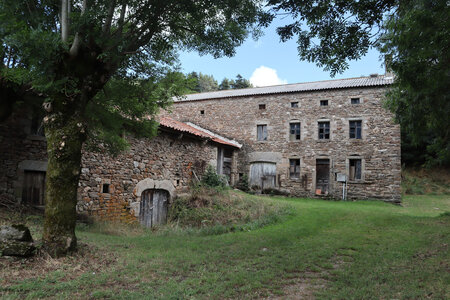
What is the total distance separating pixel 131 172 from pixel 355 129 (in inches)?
513

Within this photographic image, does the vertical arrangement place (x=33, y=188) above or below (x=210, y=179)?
below

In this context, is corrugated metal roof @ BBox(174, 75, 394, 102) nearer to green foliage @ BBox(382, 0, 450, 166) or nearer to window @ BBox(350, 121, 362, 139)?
window @ BBox(350, 121, 362, 139)

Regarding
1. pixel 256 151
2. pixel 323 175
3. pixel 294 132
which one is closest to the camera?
pixel 323 175

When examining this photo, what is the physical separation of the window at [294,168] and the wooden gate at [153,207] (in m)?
9.15

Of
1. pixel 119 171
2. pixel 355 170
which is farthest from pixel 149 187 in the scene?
pixel 355 170

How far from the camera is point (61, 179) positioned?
181 inches

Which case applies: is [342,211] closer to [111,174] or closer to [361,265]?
[361,265]

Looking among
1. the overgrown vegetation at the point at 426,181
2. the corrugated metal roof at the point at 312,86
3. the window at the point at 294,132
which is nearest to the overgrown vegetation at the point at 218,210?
the window at the point at 294,132

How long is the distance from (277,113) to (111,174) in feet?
39.6

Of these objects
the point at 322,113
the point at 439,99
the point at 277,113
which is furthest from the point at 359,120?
the point at 439,99

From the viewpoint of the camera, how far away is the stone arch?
9859mm

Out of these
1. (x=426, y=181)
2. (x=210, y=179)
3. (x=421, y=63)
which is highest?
(x=421, y=63)

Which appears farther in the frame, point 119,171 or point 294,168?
point 294,168

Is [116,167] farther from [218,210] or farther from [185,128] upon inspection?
[185,128]
